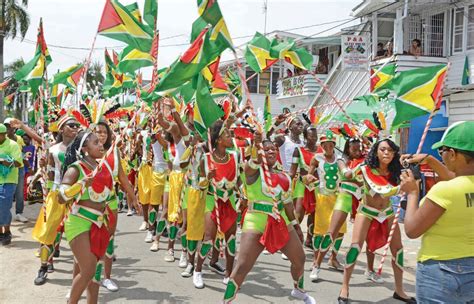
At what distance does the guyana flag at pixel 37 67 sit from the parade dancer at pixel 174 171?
2224 mm

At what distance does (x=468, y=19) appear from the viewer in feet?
51.1

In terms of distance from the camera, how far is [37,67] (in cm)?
817

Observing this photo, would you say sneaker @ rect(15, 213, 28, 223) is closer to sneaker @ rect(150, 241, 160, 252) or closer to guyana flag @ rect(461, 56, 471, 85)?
sneaker @ rect(150, 241, 160, 252)

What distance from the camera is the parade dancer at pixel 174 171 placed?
22.8 feet

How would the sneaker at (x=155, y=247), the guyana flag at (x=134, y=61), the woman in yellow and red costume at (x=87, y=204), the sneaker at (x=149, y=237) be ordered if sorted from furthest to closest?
1. the sneaker at (x=149, y=237)
2. the sneaker at (x=155, y=247)
3. the guyana flag at (x=134, y=61)
4. the woman in yellow and red costume at (x=87, y=204)

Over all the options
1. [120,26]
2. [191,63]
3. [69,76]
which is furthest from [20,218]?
[191,63]

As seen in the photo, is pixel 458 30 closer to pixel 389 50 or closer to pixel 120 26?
pixel 389 50

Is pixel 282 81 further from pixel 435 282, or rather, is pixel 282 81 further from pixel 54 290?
pixel 435 282

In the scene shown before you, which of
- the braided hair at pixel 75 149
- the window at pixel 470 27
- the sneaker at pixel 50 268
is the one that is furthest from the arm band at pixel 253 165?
the window at pixel 470 27

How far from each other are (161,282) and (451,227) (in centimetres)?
427

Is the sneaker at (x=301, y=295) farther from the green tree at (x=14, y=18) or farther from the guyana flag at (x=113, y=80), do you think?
the green tree at (x=14, y=18)

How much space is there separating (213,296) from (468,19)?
13289 mm

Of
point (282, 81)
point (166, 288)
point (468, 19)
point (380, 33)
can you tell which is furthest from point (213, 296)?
point (282, 81)

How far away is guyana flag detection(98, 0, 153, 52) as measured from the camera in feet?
23.5
